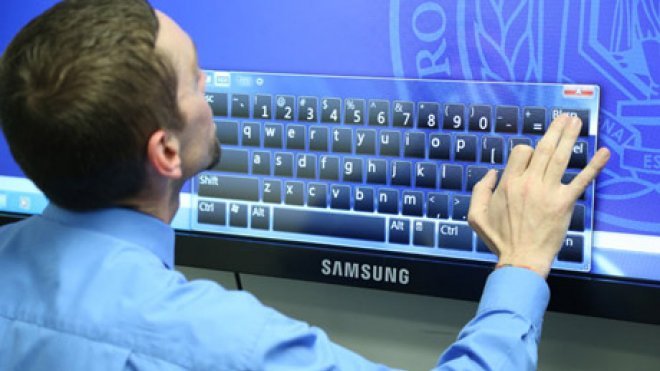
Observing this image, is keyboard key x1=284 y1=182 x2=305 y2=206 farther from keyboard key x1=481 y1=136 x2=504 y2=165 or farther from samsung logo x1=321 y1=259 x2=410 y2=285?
keyboard key x1=481 y1=136 x2=504 y2=165

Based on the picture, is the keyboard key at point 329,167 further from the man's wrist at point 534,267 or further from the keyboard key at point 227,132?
the man's wrist at point 534,267

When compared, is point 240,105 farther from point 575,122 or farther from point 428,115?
point 575,122

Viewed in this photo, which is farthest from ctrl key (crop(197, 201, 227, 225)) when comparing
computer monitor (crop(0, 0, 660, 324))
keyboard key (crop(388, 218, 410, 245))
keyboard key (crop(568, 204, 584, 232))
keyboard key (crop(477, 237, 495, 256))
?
keyboard key (crop(568, 204, 584, 232))

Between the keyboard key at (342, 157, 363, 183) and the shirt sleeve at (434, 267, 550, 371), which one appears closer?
the shirt sleeve at (434, 267, 550, 371)

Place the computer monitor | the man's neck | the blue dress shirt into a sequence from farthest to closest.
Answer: the computer monitor
the man's neck
the blue dress shirt

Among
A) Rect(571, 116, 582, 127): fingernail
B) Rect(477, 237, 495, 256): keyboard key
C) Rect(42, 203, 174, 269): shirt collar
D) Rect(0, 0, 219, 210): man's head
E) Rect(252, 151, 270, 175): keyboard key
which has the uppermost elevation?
Rect(0, 0, 219, 210): man's head

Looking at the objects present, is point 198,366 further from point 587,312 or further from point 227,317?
point 587,312

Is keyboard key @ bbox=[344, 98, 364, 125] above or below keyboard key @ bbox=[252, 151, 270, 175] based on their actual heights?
above

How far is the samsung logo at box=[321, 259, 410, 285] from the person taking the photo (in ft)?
3.30

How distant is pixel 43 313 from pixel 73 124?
157 mm

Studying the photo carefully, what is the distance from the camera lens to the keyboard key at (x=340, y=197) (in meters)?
1.01

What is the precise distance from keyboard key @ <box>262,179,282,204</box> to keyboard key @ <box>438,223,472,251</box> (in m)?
0.20

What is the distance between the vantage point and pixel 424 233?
0.98 m

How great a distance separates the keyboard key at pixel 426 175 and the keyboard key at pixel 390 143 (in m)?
0.03
